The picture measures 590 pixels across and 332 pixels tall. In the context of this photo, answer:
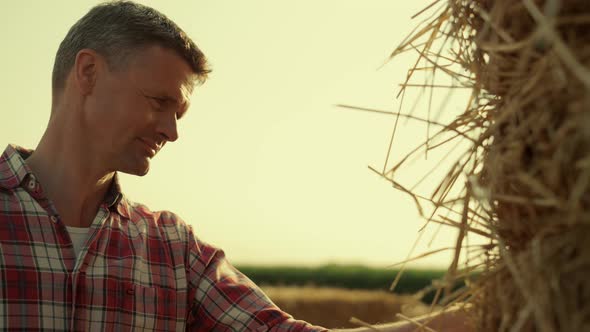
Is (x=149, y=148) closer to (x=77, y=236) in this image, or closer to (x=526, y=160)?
(x=77, y=236)

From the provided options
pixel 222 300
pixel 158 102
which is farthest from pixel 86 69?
pixel 222 300

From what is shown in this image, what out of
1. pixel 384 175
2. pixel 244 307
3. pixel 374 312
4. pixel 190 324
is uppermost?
pixel 384 175

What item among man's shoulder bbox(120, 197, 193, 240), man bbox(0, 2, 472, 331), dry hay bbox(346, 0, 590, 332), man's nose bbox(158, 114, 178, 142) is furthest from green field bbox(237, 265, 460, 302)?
dry hay bbox(346, 0, 590, 332)

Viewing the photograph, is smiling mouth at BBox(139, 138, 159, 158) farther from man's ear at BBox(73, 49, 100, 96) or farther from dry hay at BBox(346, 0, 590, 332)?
dry hay at BBox(346, 0, 590, 332)

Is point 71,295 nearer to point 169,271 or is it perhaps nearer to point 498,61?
point 169,271

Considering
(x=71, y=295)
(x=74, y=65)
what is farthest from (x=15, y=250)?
(x=74, y=65)

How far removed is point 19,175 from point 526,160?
1.48m

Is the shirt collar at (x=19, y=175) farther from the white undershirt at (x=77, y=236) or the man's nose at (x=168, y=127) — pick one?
the man's nose at (x=168, y=127)

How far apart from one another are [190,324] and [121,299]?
0.23 meters

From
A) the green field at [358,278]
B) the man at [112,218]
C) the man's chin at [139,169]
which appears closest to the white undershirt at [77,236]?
the man at [112,218]

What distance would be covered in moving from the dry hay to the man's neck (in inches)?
45.6

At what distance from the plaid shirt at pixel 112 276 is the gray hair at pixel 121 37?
34 cm

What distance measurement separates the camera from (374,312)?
762 centimetres

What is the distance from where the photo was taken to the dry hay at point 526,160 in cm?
86
